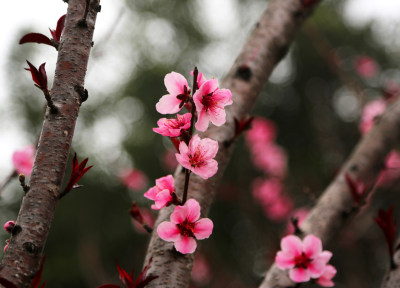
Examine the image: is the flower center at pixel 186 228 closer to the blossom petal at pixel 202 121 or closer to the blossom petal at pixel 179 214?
the blossom petal at pixel 179 214

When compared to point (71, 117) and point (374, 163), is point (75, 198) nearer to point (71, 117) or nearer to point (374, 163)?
point (374, 163)

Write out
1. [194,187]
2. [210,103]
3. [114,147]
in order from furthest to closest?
[114,147], [194,187], [210,103]

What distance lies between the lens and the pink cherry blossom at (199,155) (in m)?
0.76

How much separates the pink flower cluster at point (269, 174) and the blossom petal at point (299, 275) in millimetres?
3467

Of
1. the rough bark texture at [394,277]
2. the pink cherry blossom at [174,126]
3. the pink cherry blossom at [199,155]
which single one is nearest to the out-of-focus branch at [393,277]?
the rough bark texture at [394,277]

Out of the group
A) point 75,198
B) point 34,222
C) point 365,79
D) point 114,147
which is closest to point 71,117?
point 34,222

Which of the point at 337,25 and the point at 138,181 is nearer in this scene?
the point at 138,181

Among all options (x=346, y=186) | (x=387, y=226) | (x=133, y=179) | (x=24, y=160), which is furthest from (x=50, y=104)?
(x=133, y=179)

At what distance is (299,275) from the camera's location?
1.05 meters

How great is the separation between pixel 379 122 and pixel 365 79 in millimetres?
5002

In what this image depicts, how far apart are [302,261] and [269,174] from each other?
3.63m

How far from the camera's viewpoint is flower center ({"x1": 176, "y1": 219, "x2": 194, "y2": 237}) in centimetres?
81

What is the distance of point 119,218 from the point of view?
18.7 feet

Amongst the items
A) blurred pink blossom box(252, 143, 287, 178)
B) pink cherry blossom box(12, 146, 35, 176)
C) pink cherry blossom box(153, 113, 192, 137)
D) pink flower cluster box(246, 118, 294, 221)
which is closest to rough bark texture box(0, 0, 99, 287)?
pink cherry blossom box(153, 113, 192, 137)
